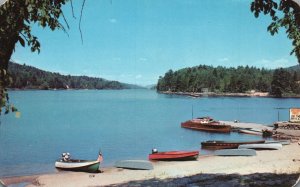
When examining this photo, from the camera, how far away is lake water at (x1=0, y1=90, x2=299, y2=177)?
212 inches

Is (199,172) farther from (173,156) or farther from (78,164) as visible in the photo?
(78,164)

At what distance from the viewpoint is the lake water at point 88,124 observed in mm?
5379

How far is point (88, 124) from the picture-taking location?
934 cm

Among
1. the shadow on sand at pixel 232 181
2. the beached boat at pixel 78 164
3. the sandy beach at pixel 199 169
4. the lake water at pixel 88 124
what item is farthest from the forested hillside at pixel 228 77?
the beached boat at pixel 78 164

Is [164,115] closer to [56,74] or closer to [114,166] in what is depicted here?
[114,166]

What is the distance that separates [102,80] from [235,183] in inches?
78.9

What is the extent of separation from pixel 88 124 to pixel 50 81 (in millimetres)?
4386

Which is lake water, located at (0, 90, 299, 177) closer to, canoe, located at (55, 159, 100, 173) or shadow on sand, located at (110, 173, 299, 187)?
canoe, located at (55, 159, 100, 173)

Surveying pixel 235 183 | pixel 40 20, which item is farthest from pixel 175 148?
pixel 40 20

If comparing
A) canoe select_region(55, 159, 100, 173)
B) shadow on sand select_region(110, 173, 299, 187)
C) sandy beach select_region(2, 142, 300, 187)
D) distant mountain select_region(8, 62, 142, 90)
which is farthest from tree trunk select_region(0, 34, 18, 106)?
canoe select_region(55, 159, 100, 173)

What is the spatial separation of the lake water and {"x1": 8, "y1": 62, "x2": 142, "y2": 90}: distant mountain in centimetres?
12

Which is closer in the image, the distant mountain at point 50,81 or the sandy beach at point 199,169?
the distant mountain at point 50,81

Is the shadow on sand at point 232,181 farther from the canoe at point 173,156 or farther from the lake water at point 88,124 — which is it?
the lake water at point 88,124

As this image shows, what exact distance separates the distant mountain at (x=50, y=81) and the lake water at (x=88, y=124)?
120mm
